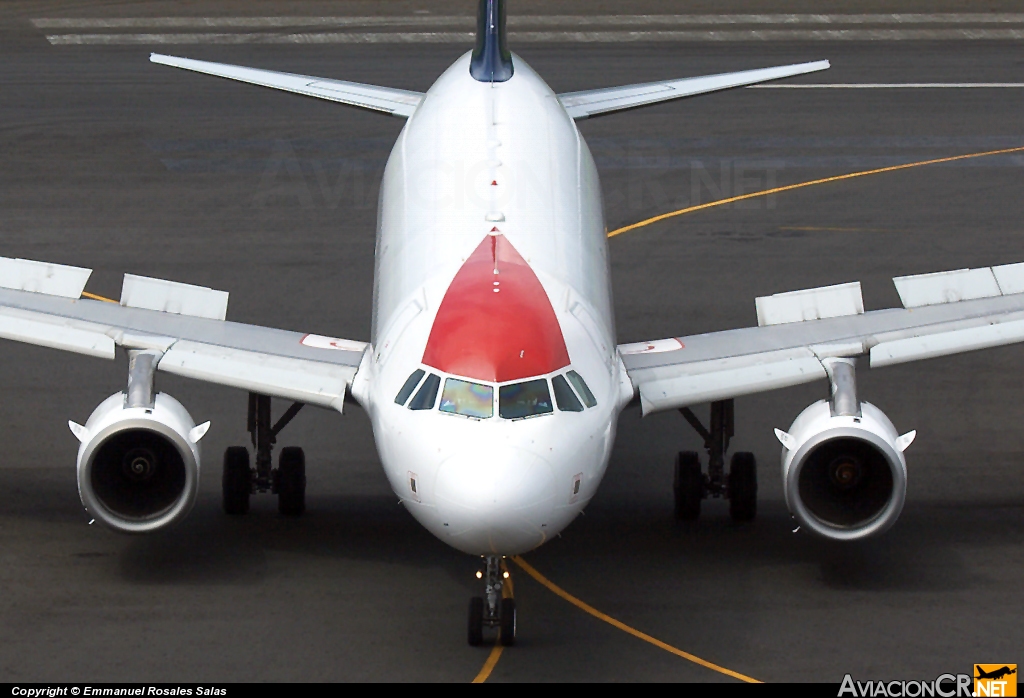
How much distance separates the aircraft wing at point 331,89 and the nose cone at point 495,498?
11544 millimetres

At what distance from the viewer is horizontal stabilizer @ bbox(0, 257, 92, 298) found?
84.8 ft

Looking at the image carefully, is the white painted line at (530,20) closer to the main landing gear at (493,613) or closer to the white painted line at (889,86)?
the white painted line at (889,86)

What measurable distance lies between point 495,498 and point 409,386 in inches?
87.7

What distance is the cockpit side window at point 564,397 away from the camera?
2052cm

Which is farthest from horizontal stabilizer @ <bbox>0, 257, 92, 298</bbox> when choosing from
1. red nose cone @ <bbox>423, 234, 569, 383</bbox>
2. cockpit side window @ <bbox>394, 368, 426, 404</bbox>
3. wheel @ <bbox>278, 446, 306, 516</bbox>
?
cockpit side window @ <bbox>394, 368, 426, 404</bbox>

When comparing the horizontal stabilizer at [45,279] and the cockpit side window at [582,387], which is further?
the horizontal stabilizer at [45,279]

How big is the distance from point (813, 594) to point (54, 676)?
9305 mm

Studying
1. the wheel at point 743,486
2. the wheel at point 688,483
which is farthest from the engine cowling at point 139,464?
the wheel at point 743,486

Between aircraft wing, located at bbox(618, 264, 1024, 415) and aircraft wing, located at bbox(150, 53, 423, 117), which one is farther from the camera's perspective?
aircraft wing, located at bbox(150, 53, 423, 117)

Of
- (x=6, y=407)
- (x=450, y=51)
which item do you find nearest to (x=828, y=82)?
(x=450, y=51)

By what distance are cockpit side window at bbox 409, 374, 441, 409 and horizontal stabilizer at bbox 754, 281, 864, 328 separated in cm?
687

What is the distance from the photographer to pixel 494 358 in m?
20.4

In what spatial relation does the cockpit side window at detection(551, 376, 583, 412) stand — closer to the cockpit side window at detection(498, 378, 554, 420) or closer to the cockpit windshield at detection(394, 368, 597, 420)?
the cockpit windshield at detection(394, 368, 597, 420)

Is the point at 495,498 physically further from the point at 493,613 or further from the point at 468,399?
the point at 493,613
